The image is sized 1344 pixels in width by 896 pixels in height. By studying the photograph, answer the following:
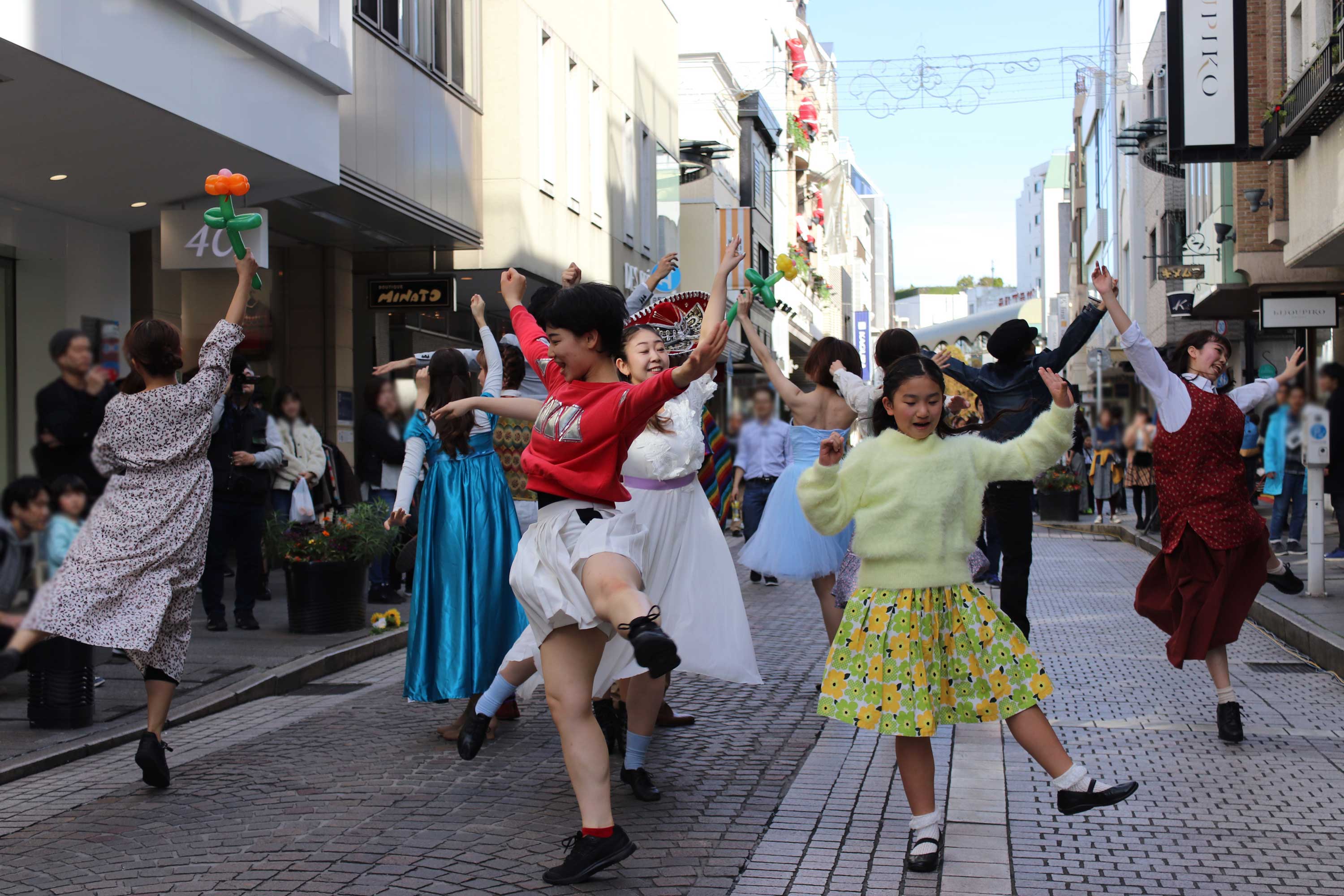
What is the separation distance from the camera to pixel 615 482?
423 centimetres

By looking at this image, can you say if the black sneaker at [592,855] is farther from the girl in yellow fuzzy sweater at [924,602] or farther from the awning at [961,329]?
the awning at [961,329]

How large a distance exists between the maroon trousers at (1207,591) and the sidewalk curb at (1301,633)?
0.94 feet

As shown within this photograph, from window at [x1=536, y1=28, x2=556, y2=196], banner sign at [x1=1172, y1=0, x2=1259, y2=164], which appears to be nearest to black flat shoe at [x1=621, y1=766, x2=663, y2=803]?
window at [x1=536, y1=28, x2=556, y2=196]

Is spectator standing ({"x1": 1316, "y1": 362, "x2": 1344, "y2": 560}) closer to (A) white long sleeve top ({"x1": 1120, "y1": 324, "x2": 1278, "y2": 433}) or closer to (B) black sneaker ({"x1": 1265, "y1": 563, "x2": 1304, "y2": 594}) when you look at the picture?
(B) black sneaker ({"x1": 1265, "y1": 563, "x2": 1304, "y2": 594})

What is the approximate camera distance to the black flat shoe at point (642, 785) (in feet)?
16.8

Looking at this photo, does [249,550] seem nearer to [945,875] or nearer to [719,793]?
[719,793]

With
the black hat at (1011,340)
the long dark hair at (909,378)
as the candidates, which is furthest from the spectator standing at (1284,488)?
the long dark hair at (909,378)

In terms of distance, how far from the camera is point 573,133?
22.7m

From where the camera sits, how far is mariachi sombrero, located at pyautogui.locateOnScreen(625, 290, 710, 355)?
675cm

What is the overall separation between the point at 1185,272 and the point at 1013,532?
19368mm

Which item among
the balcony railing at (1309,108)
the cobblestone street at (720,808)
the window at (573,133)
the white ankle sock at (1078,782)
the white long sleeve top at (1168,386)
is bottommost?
the cobblestone street at (720,808)

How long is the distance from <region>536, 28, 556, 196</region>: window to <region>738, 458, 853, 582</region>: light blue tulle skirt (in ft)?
43.6

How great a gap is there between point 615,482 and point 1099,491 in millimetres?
19974

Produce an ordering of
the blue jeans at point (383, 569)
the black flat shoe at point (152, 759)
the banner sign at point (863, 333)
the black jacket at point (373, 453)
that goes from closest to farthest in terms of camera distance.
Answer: the black flat shoe at point (152, 759) → the black jacket at point (373, 453) → the blue jeans at point (383, 569) → the banner sign at point (863, 333)
